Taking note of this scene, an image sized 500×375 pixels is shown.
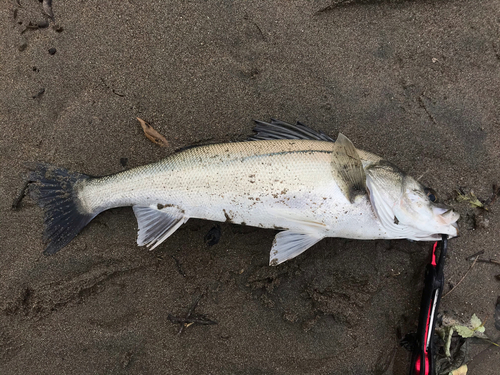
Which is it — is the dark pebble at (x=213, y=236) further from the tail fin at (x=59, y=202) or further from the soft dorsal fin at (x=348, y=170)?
the soft dorsal fin at (x=348, y=170)

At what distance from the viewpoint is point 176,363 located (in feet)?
8.86

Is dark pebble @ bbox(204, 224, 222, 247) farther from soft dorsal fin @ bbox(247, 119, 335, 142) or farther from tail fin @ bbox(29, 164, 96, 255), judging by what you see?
tail fin @ bbox(29, 164, 96, 255)

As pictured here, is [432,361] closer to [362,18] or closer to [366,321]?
[366,321]

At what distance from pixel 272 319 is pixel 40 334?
207 centimetres

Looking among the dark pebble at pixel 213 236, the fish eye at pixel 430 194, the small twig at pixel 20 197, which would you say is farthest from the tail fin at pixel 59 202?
the fish eye at pixel 430 194

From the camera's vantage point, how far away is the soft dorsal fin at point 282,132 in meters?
2.58

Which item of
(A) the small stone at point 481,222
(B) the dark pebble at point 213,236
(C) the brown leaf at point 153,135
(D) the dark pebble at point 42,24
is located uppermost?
(D) the dark pebble at point 42,24

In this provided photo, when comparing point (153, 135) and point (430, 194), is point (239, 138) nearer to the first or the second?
point (153, 135)

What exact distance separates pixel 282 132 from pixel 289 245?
3.17 feet

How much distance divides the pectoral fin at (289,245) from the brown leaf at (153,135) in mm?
1375

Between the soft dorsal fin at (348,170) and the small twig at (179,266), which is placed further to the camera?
the small twig at (179,266)

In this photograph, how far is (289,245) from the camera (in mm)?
2488

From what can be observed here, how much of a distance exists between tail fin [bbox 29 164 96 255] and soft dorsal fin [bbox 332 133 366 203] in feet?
6.94

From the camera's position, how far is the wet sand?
2709 millimetres
